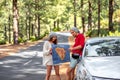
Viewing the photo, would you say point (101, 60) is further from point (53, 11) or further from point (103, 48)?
point (53, 11)

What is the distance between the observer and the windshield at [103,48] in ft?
28.5

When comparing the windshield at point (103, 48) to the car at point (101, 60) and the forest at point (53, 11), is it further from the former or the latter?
the forest at point (53, 11)

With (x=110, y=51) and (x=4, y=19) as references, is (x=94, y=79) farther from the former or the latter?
(x=4, y=19)

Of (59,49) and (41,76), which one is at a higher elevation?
(59,49)

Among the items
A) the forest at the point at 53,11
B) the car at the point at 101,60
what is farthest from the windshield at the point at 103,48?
the forest at the point at 53,11

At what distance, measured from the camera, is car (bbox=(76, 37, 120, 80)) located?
700 centimetres

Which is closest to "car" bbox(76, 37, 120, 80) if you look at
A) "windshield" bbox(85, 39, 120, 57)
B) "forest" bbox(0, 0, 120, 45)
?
"windshield" bbox(85, 39, 120, 57)

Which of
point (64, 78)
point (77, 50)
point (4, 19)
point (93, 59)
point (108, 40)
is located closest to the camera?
point (93, 59)

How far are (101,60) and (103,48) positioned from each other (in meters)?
1.01

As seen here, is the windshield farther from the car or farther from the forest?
the forest

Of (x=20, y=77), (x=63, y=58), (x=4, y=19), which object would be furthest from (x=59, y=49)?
(x=4, y=19)

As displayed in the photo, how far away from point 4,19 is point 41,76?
67.2 meters

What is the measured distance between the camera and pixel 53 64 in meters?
10.6

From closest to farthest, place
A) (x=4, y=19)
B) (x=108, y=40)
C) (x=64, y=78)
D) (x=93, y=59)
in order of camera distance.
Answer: (x=93, y=59)
(x=108, y=40)
(x=64, y=78)
(x=4, y=19)
